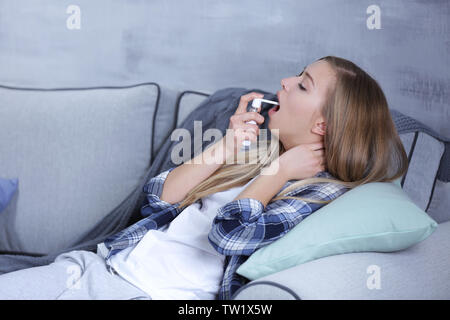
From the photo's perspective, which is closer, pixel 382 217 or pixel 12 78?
pixel 382 217

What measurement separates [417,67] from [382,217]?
2.69 feet

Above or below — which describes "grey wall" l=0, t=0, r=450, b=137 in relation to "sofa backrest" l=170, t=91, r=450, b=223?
above

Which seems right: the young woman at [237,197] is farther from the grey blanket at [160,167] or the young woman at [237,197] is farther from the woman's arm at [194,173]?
the grey blanket at [160,167]

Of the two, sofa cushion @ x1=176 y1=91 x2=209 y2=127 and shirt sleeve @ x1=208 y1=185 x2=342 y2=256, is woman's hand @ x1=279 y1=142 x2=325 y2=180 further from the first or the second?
sofa cushion @ x1=176 y1=91 x2=209 y2=127

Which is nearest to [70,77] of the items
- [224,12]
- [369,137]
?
[224,12]

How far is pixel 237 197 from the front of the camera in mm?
1082

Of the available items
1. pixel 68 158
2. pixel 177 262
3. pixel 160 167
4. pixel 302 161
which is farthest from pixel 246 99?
pixel 68 158

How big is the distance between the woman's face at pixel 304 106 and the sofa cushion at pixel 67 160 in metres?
0.53

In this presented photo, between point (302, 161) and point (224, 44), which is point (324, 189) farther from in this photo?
point (224, 44)

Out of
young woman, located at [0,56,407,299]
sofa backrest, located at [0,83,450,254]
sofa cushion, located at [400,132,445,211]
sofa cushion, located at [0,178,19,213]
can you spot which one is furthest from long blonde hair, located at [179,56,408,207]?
sofa cushion, located at [0,178,19,213]

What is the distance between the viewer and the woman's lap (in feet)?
3.26

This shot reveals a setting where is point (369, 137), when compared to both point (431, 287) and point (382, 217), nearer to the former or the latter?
point (382, 217)

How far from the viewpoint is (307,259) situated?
923 millimetres

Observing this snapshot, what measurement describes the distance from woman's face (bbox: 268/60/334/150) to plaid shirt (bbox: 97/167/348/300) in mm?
141
